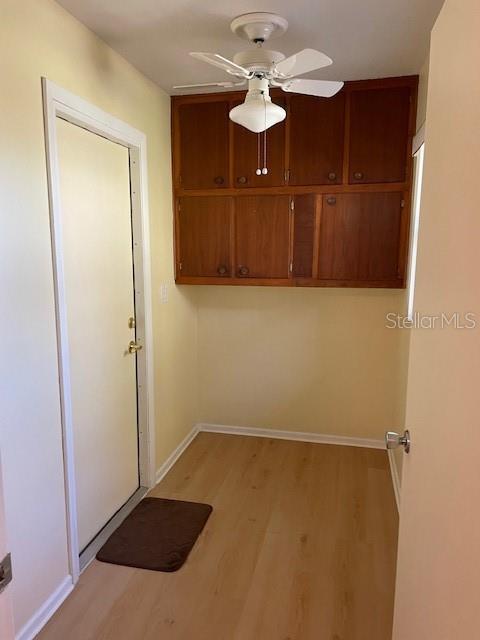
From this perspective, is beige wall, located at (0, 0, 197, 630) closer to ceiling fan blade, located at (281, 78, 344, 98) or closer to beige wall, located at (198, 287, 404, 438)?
ceiling fan blade, located at (281, 78, 344, 98)

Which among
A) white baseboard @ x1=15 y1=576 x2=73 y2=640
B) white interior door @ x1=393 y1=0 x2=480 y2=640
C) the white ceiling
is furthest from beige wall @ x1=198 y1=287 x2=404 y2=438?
white interior door @ x1=393 y1=0 x2=480 y2=640

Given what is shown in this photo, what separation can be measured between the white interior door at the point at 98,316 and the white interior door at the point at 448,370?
149 cm

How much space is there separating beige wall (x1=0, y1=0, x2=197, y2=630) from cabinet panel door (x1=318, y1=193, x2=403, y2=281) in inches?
58.7

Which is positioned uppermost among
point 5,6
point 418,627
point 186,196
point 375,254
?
point 5,6

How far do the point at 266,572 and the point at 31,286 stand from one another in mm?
1645

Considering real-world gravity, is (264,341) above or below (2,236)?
below

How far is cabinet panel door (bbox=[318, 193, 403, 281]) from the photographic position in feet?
9.21

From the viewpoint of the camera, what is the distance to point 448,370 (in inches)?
38.7

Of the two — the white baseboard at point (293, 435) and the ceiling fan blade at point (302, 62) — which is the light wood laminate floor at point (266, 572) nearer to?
the white baseboard at point (293, 435)

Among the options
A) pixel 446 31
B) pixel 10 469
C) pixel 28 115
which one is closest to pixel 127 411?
pixel 10 469

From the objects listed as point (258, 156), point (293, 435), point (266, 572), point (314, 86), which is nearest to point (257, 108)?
point (314, 86)

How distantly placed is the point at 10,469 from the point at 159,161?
76.9 inches

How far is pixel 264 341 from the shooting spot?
11.3ft

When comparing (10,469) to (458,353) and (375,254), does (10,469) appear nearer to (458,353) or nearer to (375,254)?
(458,353)
